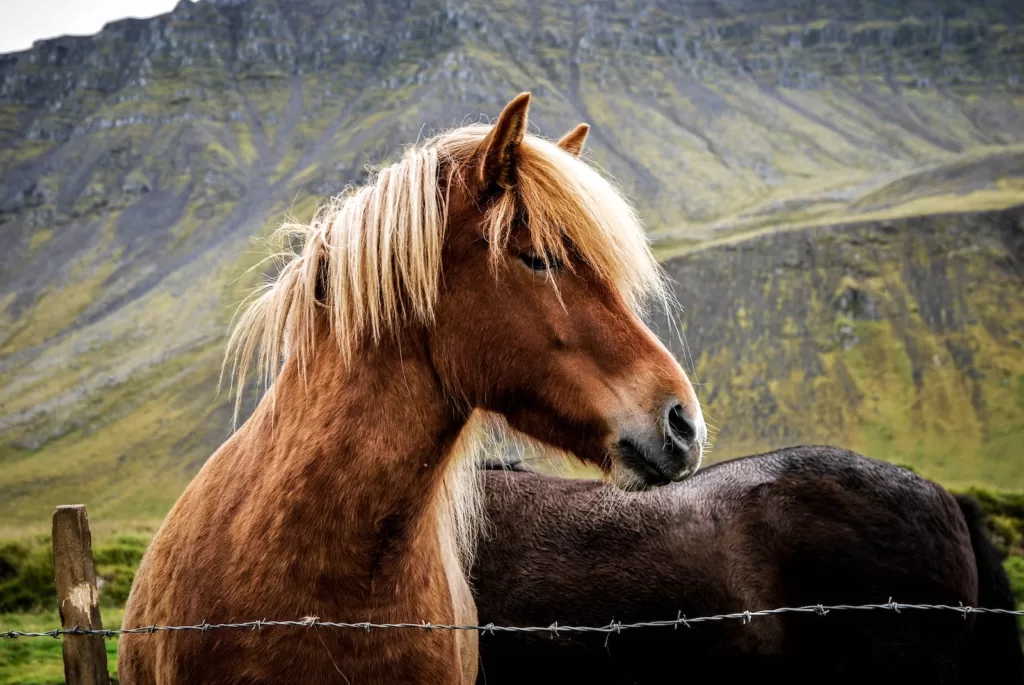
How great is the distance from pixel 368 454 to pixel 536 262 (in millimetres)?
881

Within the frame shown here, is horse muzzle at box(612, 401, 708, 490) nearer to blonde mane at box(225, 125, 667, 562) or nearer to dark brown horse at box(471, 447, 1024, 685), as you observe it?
blonde mane at box(225, 125, 667, 562)

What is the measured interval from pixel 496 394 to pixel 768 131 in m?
159

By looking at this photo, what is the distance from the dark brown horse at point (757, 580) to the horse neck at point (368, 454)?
2.41m

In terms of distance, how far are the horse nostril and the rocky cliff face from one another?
60.3m

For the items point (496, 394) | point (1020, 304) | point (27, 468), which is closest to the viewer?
point (496, 394)

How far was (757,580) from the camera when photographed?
16.9 feet

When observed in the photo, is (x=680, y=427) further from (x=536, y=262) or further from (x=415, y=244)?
(x=415, y=244)

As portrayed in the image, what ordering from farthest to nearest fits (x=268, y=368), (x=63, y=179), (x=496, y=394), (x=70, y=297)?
(x=63, y=179) → (x=70, y=297) → (x=268, y=368) → (x=496, y=394)

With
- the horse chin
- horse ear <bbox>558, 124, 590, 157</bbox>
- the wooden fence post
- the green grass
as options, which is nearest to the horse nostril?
the horse chin

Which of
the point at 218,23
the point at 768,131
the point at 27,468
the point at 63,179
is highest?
the point at 218,23

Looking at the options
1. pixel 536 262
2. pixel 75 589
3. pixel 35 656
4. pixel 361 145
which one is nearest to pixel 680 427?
pixel 536 262

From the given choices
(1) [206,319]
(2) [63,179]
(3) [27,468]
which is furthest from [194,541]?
(2) [63,179]

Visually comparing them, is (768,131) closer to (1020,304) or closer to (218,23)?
(1020,304)

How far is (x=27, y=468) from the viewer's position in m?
76.1
